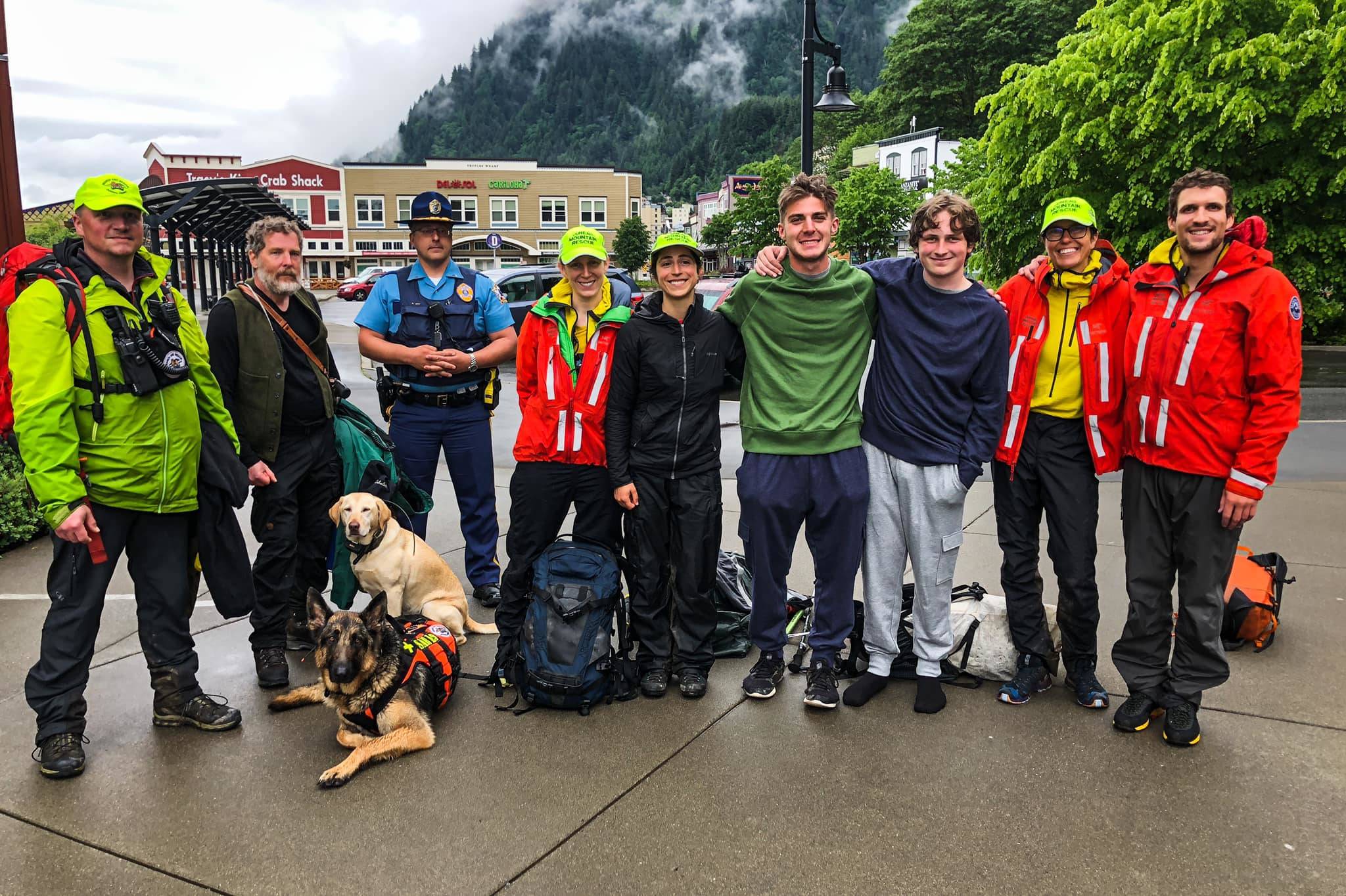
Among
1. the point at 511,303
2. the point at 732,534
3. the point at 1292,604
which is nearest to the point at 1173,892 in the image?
the point at 1292,604

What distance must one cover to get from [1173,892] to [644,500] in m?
2.36

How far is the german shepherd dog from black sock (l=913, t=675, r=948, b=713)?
2.07 metres

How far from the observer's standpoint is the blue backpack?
3971mm

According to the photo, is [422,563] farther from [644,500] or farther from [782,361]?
[782,361]

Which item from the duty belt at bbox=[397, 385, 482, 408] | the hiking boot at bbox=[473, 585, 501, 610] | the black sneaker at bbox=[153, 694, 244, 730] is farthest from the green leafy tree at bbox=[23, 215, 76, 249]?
the black sneaker at bbox=[153, 694, 244, 730]

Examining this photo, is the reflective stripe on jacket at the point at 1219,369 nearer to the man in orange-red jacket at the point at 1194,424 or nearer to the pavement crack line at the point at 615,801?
the man in orange-red jacket at the point at 1194,424

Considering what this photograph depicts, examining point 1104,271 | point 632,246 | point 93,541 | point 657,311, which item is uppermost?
point 632,246

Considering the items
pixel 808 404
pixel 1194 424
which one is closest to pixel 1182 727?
pixel 1194 424

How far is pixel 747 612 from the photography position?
479 cm

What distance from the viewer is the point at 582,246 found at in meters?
4.12

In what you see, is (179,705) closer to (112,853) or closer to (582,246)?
(112,853)

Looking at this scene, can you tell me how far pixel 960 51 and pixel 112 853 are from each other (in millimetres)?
73075

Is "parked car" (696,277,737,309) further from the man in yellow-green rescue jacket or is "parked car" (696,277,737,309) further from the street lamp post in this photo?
the man in yellow-green rescue jacket

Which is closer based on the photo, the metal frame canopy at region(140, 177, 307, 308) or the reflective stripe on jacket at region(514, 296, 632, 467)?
the reflective stripe on jacket at region(514, 296, 632, 467)
